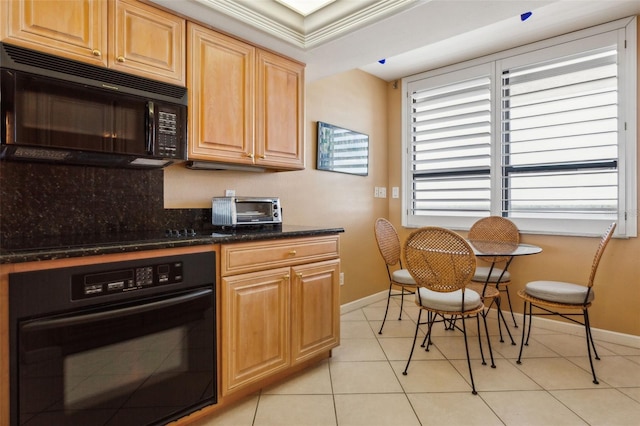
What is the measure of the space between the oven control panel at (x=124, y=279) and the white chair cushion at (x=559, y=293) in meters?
2.30

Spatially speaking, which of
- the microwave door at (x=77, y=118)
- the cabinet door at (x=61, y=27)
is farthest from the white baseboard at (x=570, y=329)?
the cabinet door at (x=61, y=27)

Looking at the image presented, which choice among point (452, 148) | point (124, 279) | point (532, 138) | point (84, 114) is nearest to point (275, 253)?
point (124, 279)

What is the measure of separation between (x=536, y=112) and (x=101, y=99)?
10.8ft

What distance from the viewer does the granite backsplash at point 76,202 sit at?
160 centimetres

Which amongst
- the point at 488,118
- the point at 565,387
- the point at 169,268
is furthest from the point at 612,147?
the point at 169,268

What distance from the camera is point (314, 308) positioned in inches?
86.4

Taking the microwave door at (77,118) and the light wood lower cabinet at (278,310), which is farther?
the light wood lower cabinet at (278,310)

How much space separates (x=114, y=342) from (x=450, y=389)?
1.81 metres

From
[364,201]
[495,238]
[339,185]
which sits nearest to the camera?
[495,238]

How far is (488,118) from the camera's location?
3314 millimetres

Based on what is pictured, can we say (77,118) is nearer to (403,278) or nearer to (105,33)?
(105,33)

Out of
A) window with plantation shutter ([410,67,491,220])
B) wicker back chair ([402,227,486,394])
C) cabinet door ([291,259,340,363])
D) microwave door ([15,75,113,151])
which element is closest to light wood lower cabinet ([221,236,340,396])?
cabinet door ([291,259,340,363])

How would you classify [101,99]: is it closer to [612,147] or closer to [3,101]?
[3,101]

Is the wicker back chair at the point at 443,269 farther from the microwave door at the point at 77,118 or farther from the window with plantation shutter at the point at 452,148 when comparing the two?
the microwave door at the point at 77,118
